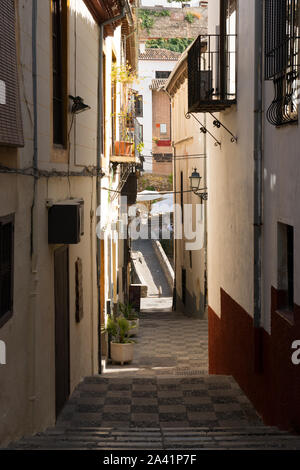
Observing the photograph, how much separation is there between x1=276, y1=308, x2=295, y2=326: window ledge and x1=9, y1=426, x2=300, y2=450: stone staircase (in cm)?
113

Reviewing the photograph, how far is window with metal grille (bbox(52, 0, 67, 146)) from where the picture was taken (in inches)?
365

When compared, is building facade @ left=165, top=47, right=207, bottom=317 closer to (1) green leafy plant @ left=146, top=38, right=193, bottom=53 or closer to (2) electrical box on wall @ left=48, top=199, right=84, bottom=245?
(2) electrical box on wall @ left=48, top=199, right=84, bottom=245

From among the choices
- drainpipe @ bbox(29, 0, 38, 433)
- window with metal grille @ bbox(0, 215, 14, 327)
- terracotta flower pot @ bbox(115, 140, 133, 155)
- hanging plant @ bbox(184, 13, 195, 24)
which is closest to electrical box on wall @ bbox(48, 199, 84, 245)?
drainpipe @ bbox(29, 0, 38, 433)

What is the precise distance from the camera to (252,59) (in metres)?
9.34

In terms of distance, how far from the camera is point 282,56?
779 centimetres

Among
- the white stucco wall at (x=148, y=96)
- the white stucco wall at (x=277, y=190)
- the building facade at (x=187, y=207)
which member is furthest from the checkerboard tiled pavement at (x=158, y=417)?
the white stucco wall at (x=148, y=96)

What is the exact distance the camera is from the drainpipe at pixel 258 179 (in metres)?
8.91

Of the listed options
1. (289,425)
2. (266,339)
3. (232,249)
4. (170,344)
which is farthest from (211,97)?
(170,344)

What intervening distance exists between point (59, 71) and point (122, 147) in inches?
260

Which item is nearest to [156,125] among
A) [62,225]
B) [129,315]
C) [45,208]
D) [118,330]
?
[129,315]

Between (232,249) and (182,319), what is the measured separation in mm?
11608

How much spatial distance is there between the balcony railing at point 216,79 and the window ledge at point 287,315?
3870 millimetres

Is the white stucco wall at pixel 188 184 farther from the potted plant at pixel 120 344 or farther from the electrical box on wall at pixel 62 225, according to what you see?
the electrical box on wall at pixel 62 225

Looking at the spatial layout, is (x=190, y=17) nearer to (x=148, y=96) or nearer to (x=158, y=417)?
(x=148, y=96)
